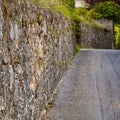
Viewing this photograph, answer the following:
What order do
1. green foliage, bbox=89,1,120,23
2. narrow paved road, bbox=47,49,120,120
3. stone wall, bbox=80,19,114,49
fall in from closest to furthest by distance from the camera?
narrow paved road, bbox=47,49,120,120 < stone wall, bbox=80,19,114,49 < green foliage, bbox=89,1,120,23

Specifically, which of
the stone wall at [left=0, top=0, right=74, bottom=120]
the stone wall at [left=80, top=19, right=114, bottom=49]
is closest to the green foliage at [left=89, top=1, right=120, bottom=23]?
the stone wall at [left=80, top=19, right=114, bottom=49]

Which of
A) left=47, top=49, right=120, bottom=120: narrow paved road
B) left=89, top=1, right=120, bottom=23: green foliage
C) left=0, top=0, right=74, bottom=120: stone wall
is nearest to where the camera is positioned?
left=0, top=0, right=74, bottom=120: stone wall

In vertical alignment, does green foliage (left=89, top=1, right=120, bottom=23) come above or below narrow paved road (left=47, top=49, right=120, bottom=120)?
above

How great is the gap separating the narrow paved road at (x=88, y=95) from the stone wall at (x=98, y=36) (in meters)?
11.1

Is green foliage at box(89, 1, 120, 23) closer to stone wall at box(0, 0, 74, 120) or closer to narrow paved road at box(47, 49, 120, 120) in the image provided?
narrow paved road at box(47, 49, 120, 120)

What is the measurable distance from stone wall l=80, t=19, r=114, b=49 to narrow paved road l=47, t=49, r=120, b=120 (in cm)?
1107

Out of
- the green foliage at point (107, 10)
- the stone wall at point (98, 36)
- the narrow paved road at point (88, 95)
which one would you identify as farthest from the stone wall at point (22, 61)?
the green foliage at point (107, 10)

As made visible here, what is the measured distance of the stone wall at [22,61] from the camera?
3.64 meters

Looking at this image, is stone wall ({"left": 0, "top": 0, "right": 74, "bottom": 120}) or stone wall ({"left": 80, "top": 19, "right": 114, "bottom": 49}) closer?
stone wall ({"left": 0, "top": 0, "right": 74, "bottom": 120})

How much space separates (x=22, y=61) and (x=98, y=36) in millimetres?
23191

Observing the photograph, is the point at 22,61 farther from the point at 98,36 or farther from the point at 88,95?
the point at 98,36

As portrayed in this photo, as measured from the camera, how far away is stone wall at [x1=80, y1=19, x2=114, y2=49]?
75.4 ft

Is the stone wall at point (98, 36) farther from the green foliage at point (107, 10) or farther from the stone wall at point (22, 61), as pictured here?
the stone wall at point (22, 61)

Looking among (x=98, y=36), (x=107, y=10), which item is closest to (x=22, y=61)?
(x=98, y=36)
